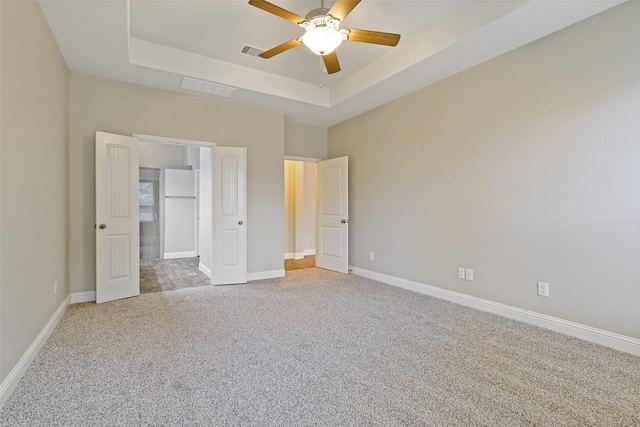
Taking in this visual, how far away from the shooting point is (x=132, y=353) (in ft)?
7.45

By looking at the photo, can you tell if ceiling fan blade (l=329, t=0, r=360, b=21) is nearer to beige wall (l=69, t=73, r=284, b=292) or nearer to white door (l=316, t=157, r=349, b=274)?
beige wall (l=69, t=73, r=284, b=292)

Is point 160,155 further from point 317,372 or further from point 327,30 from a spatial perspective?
point 317,372

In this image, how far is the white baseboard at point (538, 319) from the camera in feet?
7.78


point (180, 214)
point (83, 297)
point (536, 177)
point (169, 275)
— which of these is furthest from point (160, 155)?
point (536, 177)

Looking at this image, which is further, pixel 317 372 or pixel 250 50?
pixel 250 50

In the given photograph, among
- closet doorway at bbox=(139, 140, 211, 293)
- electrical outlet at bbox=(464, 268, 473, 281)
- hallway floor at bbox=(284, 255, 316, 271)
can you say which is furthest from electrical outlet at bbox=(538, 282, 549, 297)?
closet doorway at bbox=(139, 140, 211, 293)

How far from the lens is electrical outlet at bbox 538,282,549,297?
281 centimetres

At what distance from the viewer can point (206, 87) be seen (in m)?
3.95

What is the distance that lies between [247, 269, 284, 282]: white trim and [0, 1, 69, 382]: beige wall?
229 cm

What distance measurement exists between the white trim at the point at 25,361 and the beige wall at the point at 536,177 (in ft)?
12.9

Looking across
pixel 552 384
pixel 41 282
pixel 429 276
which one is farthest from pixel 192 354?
pixel 429 276

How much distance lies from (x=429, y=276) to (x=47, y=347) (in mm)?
3949

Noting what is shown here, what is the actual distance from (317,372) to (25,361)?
A: 1.98 m

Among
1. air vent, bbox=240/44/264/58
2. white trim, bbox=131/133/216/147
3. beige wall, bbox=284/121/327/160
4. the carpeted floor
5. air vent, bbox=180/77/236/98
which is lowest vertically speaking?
the carpeted floor
